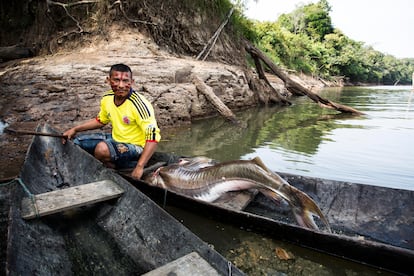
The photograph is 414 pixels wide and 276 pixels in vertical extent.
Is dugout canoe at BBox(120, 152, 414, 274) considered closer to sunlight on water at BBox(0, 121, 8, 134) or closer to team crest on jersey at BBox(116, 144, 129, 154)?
team crest on jersey at BBox(116, 144, 129, 154)

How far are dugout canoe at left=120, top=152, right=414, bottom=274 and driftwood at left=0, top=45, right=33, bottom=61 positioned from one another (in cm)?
960

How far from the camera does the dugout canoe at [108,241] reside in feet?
6.26

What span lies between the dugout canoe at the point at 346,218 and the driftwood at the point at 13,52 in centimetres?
960

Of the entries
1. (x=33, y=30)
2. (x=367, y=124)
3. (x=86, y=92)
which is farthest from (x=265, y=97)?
(x=33, y=30)

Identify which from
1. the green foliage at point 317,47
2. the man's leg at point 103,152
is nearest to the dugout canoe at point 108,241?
the man's leg at point 103,152

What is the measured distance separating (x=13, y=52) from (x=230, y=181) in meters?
10.6

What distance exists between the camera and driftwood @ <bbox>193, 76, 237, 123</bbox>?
955 centimetres

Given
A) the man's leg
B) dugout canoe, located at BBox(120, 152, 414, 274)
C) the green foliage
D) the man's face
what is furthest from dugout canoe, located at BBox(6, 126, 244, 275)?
the green foliage

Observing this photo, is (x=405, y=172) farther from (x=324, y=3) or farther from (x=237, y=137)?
(x=324, y=3)

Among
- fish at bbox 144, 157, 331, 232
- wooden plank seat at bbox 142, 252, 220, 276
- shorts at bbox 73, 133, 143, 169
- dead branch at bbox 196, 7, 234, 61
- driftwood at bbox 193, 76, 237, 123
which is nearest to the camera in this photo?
wooden plank seat at bbox 142, 252, 220, 276

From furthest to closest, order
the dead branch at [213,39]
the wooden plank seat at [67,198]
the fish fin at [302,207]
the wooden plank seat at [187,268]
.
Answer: the dead branch at [213,39] → the fish fin at [302,207] → the wooden plank seat at [67,198] → the wooden plank seat at [187,268]

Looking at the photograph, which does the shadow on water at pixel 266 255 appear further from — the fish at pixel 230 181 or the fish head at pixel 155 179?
the fish head at pixel 155 179

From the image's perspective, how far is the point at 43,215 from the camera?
8.04 feet

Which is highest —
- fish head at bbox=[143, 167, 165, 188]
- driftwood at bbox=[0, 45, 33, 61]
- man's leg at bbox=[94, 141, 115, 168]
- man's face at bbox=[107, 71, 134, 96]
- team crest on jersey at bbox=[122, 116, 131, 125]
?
driftwood at bbox=[0, 45, 33, 61]
